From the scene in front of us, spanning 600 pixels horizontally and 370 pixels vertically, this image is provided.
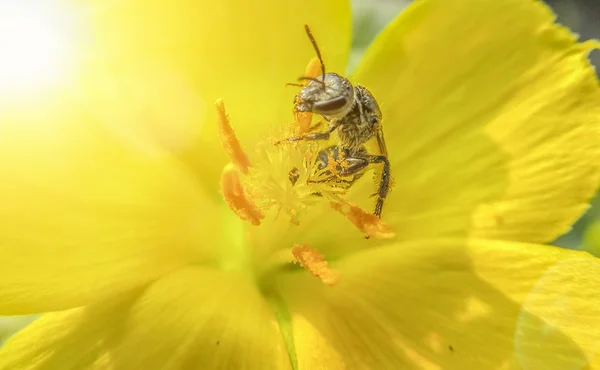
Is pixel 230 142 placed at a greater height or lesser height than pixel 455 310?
greater

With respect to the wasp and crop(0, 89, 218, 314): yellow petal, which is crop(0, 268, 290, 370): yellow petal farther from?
the wasp

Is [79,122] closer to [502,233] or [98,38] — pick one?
[98,38]

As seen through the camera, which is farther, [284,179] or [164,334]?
[284,179]

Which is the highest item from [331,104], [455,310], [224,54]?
[224,54]

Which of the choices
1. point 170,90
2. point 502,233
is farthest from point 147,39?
point 502,233

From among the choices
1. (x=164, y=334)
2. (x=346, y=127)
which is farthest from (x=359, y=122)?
(x=164, y=334)

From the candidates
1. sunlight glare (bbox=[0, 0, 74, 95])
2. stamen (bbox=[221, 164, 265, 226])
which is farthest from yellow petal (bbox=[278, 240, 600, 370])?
sunlight glare (bbox=[0, 0, 74, 95])

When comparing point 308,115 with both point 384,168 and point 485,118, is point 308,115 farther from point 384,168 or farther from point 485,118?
point 485,118
